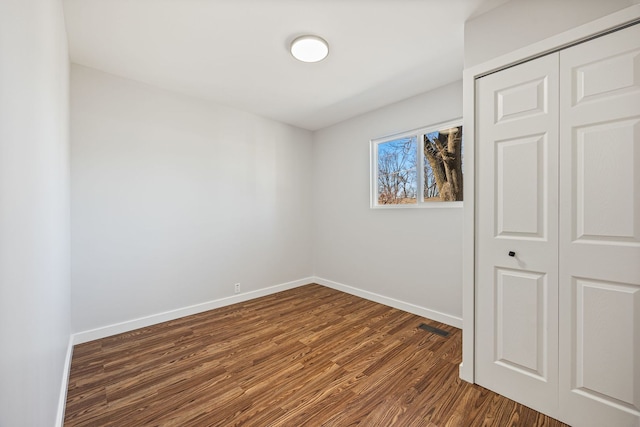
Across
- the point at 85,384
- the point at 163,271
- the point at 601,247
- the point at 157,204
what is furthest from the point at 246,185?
the point at 601,247

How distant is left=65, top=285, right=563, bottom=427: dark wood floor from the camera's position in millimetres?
1576

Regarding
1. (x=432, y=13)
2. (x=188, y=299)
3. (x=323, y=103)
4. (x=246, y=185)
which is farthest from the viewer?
(x=246, y=185)

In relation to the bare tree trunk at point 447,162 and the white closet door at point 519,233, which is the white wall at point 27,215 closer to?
the white closet door at point 519,233

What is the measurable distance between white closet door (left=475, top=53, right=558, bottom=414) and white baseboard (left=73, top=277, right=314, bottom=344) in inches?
109

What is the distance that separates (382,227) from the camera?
3475 millimetres

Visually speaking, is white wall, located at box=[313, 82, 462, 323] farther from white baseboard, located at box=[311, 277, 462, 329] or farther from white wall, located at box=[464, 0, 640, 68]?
white wall, located at box=[464, 0, 640, 68]

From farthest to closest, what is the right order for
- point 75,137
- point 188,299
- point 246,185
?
point 246,185
point 188,299
point 75,137

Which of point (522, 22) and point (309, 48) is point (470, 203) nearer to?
point (522, 22)

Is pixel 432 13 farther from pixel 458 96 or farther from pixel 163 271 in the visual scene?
pixel 163 271

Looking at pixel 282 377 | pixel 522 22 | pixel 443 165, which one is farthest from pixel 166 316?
pixel 522 22

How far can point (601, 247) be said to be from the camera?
1.42 m

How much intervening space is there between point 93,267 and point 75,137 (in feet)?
4.06

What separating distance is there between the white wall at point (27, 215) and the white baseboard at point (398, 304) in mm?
3052

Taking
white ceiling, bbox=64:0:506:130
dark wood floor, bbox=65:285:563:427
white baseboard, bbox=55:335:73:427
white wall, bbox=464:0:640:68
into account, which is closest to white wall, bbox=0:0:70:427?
white baseboard, bbox=55:335:73:427
